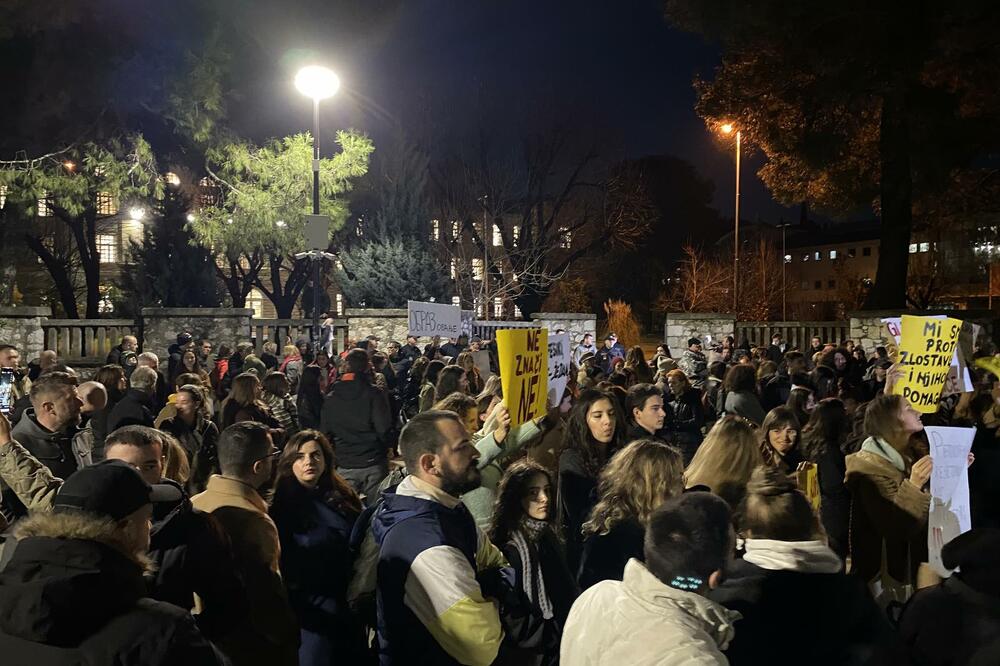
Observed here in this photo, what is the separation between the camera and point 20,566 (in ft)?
7.02

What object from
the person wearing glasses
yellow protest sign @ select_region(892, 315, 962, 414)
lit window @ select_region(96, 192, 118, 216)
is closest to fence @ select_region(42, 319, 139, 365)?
lit window @ select_region(96, 192, 118, 216)

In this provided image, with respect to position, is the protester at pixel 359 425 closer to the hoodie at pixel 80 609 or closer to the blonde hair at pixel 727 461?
the blonde hair at pixel 727 461

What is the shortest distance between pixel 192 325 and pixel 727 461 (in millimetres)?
16800

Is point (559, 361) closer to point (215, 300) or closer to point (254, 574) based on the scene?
point (254, 574)

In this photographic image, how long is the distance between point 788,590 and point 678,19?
2393 cm

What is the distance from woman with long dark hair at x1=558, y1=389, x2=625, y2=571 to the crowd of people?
16 mm

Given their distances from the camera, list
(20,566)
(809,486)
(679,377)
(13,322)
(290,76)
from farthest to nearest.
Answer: (290,76) → (13,322) → (679,377) → (809,486) → (20,566)

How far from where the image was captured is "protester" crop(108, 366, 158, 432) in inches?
268

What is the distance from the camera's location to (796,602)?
9.08 ft

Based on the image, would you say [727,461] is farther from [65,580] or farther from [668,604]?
[65,580]

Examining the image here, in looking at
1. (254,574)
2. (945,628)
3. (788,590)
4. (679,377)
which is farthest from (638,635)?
(679,377)

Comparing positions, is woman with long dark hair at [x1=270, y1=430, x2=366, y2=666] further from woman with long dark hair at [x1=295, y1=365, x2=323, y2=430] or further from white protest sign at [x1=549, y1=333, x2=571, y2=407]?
woman with long dark hair at [x1=295, y1=365, x2=323, y2=430]

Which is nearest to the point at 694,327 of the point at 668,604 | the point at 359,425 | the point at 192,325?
the point at 192,325

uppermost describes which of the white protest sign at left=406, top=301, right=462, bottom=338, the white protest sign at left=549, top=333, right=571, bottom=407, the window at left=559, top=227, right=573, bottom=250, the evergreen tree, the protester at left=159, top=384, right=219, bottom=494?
the window at left=559, top=227, right=573, bottom=250
